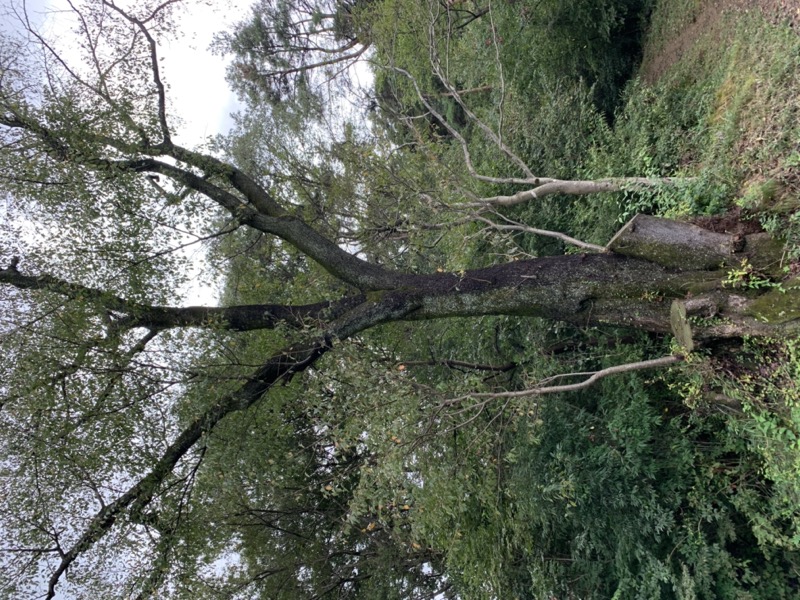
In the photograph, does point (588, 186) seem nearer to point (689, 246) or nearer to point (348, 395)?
point (689, 246)

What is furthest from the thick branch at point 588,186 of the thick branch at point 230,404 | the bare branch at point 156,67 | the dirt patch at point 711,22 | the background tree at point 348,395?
the bare branch at point 156,67

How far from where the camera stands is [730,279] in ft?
17.3

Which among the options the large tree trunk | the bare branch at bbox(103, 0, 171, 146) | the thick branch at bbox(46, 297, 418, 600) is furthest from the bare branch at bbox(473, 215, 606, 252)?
the bare branch at bbox(103, 0, 171, 146)

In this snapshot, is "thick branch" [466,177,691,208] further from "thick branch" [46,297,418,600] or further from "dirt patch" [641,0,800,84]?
"thick branch" [46,297,418,600]

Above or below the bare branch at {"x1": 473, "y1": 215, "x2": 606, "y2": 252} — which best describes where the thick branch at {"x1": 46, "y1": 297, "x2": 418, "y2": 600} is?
below

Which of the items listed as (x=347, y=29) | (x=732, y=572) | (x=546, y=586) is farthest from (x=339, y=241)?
(x=347, y=29)

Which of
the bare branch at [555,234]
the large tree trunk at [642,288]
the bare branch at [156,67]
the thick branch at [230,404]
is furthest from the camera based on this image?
the bare branch at [156,67]

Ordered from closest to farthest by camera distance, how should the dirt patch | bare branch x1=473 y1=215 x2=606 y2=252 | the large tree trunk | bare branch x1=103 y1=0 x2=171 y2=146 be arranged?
the large tree trunk
the dirt patch
bare branch x1=473 y1=215 x2=606 y2=252
bare branch x1=103 y1=0 x2=171 y2=146

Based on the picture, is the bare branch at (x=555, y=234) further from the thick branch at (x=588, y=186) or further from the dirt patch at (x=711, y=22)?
the dirt patch at (x=711, y=22)

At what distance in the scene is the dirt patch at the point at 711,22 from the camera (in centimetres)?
625

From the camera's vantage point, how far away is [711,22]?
Answer: 29.0 ft

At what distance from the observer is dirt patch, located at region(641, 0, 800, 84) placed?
20.5 ft

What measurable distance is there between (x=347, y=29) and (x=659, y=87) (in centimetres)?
1345

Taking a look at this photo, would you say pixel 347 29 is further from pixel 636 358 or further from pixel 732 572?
pixel 732 572
